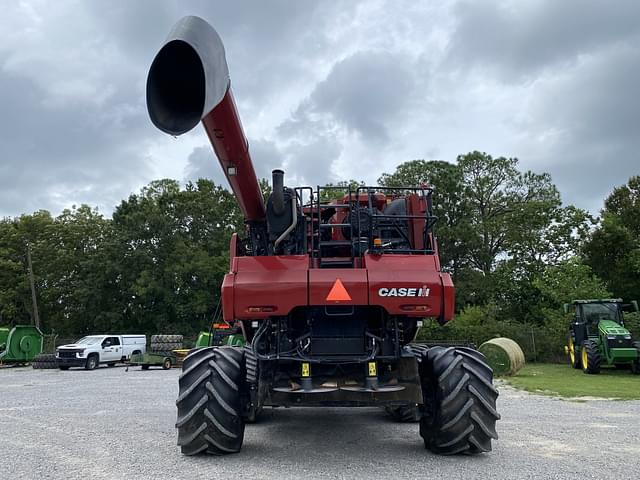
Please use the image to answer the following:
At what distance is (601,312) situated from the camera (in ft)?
67.2

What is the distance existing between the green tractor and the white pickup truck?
68.6 ft

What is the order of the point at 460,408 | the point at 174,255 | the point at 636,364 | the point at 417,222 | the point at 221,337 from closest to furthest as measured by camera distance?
the point at 460,408 → the point at 417,222 → the point at 636,364 → the point at 221,337 → the point at 174,255

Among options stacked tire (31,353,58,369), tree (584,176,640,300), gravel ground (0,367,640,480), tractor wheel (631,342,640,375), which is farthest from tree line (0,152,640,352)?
gravel ground (0,367,640,480)

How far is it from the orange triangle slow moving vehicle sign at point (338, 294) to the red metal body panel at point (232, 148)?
54.1 inches

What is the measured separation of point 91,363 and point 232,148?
24387mm

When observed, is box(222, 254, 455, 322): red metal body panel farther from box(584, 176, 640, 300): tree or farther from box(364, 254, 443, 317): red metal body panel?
box(584, 176, 640, 300): tree

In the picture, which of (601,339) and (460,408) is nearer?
(460,408)

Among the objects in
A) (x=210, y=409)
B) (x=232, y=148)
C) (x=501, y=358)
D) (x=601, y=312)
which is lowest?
(x=501, y=358)

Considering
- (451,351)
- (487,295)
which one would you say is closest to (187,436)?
(451,351)

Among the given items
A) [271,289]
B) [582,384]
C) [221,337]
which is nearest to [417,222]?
[271,289]

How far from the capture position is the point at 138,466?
5.77m

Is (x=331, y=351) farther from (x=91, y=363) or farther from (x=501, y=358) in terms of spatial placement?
(x=91, y=363)

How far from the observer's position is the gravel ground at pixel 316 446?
553cm

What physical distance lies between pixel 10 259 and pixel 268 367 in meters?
44.5
